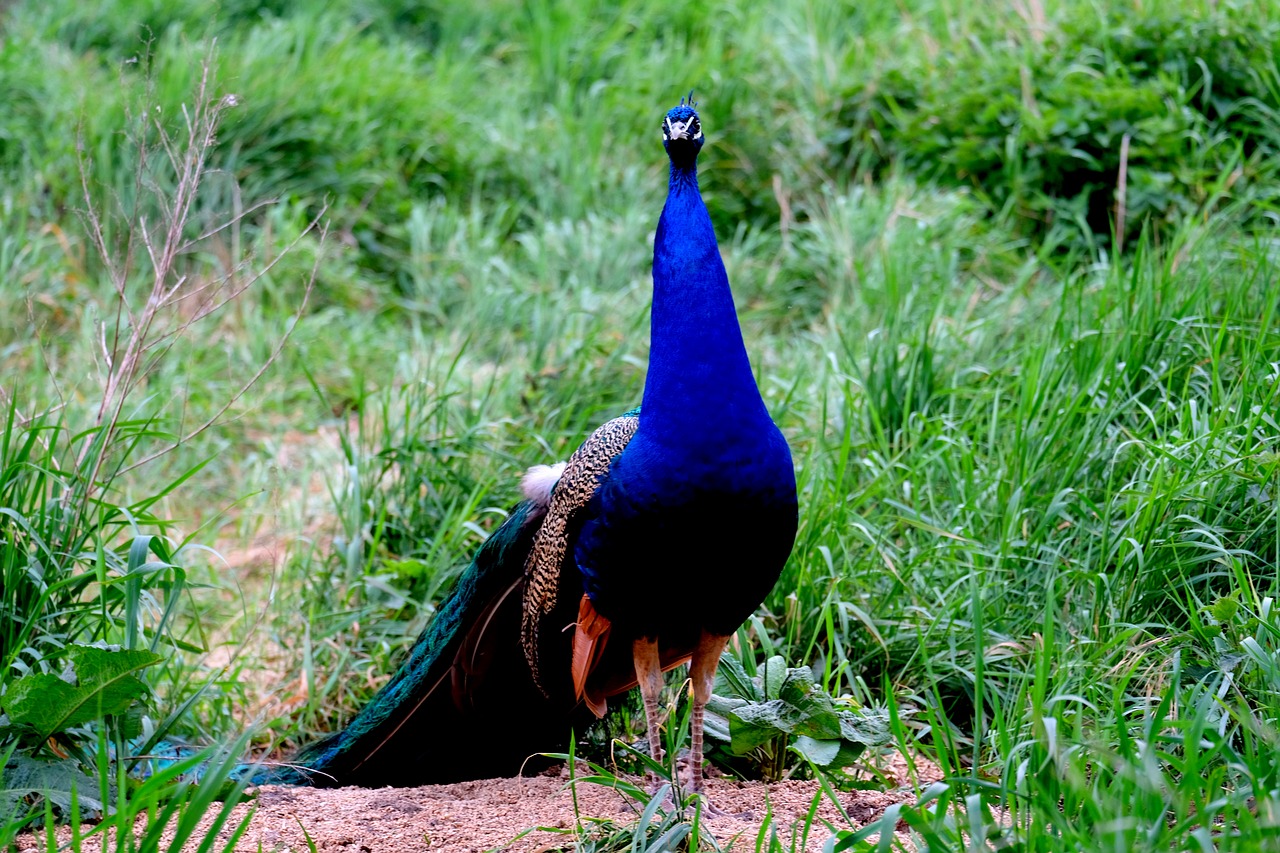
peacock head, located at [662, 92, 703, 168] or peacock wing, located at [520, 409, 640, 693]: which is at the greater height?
peacock head, located at [662, 92, 703, 168]

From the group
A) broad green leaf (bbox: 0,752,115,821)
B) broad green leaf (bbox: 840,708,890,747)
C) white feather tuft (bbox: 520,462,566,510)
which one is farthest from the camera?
white feather tuft (bbox: 520,462,566,510)

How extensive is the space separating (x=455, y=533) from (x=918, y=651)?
148 cm

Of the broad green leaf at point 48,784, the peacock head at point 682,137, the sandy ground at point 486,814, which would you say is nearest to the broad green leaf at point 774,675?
the sandy ground at point 486,814

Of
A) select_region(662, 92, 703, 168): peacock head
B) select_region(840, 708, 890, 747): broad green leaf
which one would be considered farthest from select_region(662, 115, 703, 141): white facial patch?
select_region(840, 708, 890, 747): broad green leaf

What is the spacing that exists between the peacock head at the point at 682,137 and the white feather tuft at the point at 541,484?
2.65ft

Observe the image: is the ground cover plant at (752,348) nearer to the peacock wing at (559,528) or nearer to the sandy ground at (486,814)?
the sandy ground at (486,814)

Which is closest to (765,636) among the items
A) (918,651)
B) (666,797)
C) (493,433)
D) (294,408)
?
(918,651)

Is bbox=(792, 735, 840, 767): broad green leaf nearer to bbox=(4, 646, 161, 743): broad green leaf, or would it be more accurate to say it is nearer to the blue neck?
the blue neck

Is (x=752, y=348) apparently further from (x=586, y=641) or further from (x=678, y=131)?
(x=586, y=641)

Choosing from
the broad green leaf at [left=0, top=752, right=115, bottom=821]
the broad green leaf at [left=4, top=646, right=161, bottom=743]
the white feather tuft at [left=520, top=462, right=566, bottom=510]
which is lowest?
the broad green leaf at [left=0, top=752, right=115, bottom=821]

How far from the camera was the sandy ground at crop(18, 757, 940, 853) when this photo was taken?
2639 mm

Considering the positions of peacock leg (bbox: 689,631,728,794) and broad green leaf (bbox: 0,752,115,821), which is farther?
peacock leg (bbox: 689,631,728,794)

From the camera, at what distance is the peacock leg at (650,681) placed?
2.85 meters

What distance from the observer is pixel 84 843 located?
2506 mm
